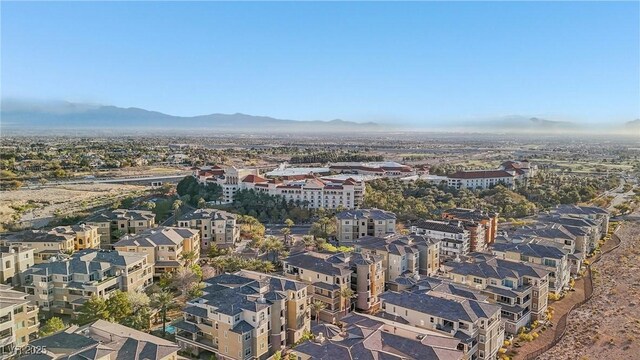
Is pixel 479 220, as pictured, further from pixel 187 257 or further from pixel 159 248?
pixel 159 248

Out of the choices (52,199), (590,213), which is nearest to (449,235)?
(590,213)

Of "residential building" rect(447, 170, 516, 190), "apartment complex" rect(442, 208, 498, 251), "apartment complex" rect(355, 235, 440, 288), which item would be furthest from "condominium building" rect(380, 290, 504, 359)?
"residential building" rect(447, 170, 516, 190)

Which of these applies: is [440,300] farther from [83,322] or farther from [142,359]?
[83,322]

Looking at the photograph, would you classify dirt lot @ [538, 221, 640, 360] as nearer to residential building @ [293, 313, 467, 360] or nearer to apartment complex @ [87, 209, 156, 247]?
residential building @ [293, 313, 467, 360]

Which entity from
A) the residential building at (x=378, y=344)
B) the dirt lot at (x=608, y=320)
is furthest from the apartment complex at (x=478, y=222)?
the residential building at (x=378, y=344)

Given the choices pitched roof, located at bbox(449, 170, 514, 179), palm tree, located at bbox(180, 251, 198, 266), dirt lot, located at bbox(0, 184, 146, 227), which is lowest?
dirt lot, located at bbox(0, 184, 146, 227)

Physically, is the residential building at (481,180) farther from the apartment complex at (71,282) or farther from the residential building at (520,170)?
the apartment complex at (71,282)

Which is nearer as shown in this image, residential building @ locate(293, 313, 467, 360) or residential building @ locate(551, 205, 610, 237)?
residential building @ locate(293, 313, 467, 360)
